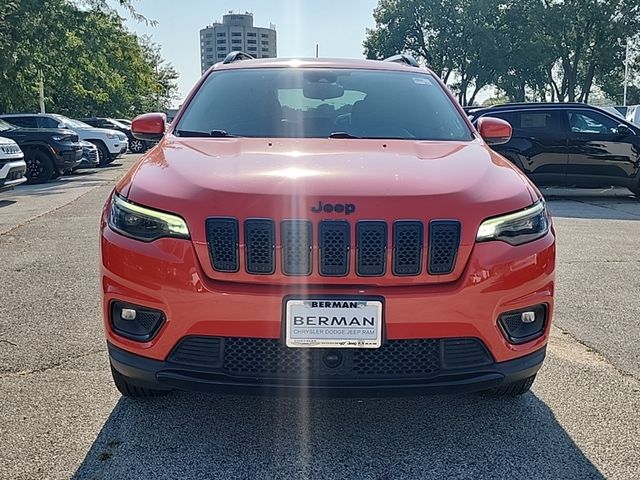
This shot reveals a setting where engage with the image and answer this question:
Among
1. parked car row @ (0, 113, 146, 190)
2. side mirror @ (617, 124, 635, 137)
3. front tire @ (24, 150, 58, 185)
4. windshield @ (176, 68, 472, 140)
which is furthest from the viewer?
front tire @ (24, 150, 58, 185)

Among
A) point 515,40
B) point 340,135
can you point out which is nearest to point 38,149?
point 340,135

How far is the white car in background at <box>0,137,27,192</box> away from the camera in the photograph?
10.1 metres

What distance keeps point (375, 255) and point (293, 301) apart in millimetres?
347

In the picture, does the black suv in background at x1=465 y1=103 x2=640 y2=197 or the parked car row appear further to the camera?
the black suv in background at x1=465 y1=103 x2=640 y2=197

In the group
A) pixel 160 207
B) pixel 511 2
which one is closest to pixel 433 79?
pixel 160 207

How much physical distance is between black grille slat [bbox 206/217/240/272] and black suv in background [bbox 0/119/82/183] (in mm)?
13293

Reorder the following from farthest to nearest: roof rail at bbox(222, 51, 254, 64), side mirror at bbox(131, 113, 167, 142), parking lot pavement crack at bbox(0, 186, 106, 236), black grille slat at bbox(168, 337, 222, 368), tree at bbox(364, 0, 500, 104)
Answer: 1. tree at bbox(364, 0, 500, 104)
2. parking lot pavement crack at bbox(0, 186, 106, 236)
3. roof rail at bbox(222, 51, 254, 64)
4. side mirror at bbox(131, 113, 167, 142)
5. black grille slat at bbox(168, 337, 222, 368)

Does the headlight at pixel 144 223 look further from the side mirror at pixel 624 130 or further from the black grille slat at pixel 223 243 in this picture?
the side mirror at pixel 624 130

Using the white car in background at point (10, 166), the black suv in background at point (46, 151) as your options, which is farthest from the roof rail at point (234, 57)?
the black suv in background at point (46, 151)

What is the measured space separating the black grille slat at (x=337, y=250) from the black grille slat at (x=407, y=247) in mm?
182

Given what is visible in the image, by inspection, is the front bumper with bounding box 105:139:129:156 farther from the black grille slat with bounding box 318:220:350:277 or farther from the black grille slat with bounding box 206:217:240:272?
the black grille slat with bounding box 318:220:350:277

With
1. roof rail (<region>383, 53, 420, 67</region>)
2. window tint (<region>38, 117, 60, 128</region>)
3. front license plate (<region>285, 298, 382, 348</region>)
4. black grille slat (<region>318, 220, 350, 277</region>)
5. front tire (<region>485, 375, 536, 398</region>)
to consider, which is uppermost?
roof rail (<region>383, 53, 420, 67</region>)

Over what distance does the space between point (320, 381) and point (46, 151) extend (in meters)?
13.7

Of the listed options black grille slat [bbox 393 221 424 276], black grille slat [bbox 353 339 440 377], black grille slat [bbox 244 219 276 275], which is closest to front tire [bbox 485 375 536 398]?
black grille slat [bbox 353 339 440 377]
